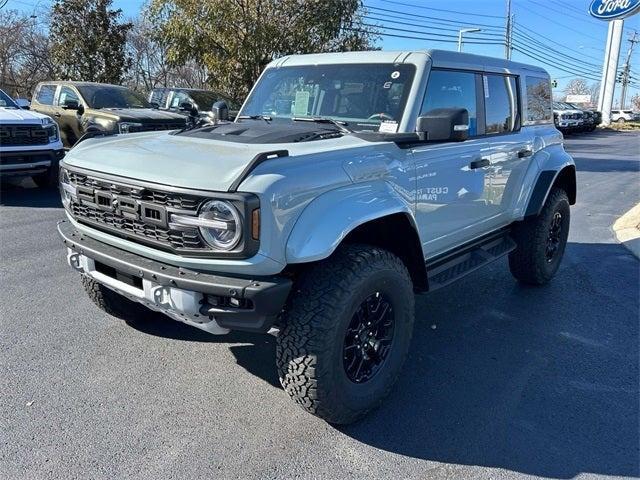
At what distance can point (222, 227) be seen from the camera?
7.89 feet

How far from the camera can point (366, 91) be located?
358 cm

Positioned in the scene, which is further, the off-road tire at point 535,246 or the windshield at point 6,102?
the windshield at point 6,102

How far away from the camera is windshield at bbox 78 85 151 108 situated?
10594 millimetres

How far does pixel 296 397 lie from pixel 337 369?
0.26 meters

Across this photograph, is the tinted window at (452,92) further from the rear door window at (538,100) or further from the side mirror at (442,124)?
the rear door window at (538,100)

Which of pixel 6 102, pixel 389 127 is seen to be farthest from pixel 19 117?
pixel 389 127

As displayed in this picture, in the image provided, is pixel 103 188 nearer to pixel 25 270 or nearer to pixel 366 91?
pixel 366 91

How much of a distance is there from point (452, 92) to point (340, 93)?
2.61 feet

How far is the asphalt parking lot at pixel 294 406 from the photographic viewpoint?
8.46 feet

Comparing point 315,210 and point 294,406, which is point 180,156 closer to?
point 315,210

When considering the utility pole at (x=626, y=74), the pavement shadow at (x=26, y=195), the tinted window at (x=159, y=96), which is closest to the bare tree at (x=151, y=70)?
the tinted window at (x=159, y=96)

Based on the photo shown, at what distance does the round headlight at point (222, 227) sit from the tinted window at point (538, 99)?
3.49 meters

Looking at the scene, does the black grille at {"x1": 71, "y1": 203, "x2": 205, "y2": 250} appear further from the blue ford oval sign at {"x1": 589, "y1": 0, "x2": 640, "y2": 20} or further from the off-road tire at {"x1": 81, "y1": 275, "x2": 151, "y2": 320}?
the blue ford oval sign at {"x1": 589, "y1": 0, "x2": 640, "y2": 20}

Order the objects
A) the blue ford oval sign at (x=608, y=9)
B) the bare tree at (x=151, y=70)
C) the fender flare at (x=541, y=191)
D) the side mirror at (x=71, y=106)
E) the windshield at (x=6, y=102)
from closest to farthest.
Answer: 1. the fender flare at (x=541, y=191)
2. the windshield at (x=6, y=102)
3. the side mirror at (x=71, y=106)
4. the blue ford oval sign at (x=608, y=9)
5. the bare tree at (x=151, y=70)
